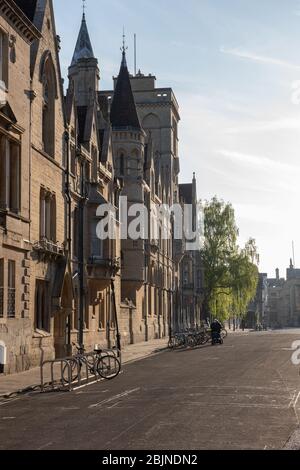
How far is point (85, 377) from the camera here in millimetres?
22328

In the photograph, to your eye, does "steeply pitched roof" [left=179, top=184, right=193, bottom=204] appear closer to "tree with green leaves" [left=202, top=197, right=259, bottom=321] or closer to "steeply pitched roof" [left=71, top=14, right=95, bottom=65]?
"tree with green leaves" [left=202, top=197, right=259, bottom=321]

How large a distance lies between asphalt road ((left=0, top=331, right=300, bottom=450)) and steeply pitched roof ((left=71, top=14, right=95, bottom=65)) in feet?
134

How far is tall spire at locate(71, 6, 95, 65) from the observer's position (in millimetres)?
57631

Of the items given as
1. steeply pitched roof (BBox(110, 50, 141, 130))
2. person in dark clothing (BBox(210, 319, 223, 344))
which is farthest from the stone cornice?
steeply pitched roof (BBox(110, 50, 141, 130))

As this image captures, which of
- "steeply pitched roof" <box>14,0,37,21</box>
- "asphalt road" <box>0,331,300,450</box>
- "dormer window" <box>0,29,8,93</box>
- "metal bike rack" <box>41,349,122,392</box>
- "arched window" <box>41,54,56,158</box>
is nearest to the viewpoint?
"asphalt road" <box>0,331,300,450</box>

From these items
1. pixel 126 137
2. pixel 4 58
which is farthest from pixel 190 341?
pixel 4 58

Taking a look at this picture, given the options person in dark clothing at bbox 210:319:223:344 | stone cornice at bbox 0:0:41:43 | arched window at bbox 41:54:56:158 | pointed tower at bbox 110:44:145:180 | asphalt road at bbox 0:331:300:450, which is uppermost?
pointed tower at bbox 110:44:145:180

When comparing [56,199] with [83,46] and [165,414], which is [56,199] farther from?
[83,46]

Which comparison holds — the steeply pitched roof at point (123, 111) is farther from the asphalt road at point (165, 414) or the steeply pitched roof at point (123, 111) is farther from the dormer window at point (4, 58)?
the asphalt road at point (165, 414)

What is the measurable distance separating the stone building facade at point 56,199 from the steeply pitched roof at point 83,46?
13.6 ft

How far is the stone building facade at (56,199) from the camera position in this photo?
24.5 m

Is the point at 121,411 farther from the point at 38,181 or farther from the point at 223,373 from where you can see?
the point at 38,181

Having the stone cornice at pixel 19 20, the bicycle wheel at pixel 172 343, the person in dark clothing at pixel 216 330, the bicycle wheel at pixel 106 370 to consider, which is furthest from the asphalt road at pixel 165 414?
the person in dark clothing at pixel 216 330
